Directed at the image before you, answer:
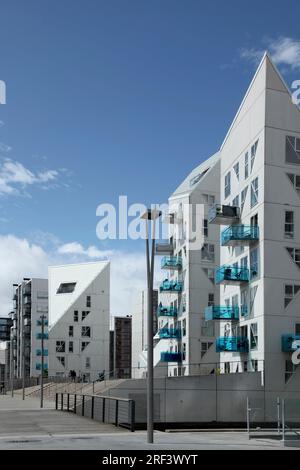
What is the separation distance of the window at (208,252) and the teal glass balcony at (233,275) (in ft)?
47.9

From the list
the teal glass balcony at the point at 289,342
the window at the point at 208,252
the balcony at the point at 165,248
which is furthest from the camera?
the balcony at the point at 165,248

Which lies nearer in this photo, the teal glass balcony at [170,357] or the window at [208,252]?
the window at [208,252]

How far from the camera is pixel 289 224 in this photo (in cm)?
4234

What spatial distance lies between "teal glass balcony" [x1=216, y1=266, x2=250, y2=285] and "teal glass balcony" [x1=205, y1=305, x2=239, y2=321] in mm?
1875

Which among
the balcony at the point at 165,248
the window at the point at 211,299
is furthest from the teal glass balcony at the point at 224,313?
the balcony at the point at 165,248

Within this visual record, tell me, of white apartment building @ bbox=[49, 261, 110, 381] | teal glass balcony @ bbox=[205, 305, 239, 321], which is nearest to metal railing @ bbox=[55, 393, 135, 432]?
teal glass balcony @ bbox=[205, 305, 239, 321]

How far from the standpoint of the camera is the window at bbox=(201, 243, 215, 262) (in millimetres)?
59688

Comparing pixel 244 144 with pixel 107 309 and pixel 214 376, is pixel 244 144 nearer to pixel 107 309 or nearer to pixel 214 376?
pixel 214 376

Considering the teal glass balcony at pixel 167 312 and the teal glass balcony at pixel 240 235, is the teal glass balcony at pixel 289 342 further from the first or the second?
the teal glass balcony at pixel 167 312

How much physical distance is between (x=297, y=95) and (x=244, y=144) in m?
4.93

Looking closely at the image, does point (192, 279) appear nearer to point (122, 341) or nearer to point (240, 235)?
point (240, 235)

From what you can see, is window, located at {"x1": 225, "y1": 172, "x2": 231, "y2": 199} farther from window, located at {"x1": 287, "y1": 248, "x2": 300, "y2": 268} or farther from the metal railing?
the metal railing

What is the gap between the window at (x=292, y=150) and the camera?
139 feet
